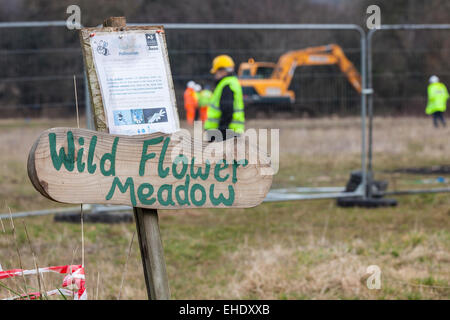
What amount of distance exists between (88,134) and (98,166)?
0.39ft

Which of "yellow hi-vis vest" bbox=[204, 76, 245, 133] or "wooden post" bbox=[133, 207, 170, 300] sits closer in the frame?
"wooden post" bbox=[133, 207, 170, 300]

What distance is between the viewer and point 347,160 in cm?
1443

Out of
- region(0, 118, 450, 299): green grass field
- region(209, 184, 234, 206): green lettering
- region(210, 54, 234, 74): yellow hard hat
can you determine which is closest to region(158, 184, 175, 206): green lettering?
region(209, 184, 234, 206): green lettering

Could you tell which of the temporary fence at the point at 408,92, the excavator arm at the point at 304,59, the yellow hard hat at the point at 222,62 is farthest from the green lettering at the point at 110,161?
the excavator arm at the point at 304,59

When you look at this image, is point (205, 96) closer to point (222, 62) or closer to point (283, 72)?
point (283, 72)

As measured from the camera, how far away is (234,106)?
329 inches

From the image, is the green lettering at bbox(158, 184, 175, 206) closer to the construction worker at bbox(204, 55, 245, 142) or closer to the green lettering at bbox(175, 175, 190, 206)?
the green lettering at bbox(175, 175, 190, 206)

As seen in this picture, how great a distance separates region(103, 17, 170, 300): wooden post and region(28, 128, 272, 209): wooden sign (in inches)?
4.3

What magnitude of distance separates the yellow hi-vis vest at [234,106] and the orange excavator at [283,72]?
0.98 metres

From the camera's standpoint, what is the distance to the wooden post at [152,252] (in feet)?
8.05

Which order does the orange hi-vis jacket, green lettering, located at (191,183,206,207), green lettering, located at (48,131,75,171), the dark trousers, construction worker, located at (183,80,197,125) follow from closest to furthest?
green lettering, located at (48,131,75,171)
green lettering, located at (191,183,206,207)
the dark trousers
construction worker, located at (183,80,197,125)
the orange hi-vis jacket

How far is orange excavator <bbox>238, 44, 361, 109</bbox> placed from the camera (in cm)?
973

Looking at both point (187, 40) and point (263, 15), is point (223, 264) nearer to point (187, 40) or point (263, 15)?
point (187, 40)

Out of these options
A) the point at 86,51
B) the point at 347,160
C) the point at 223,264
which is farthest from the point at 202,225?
the point at 347,160
